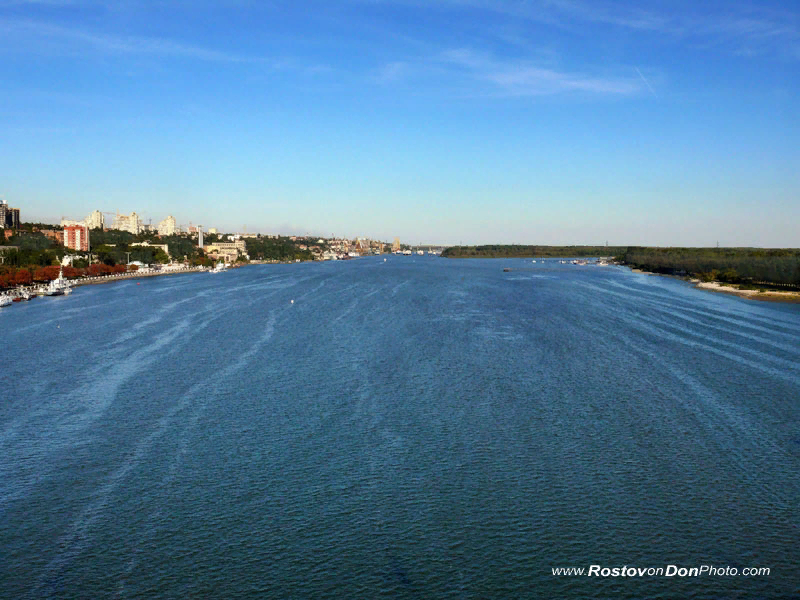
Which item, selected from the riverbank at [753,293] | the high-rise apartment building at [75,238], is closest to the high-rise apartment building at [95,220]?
the high-rise apartment building at [75,238]

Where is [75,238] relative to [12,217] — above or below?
below

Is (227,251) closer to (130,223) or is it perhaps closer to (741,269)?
(130,223)

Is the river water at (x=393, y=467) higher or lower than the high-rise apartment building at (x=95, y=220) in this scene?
lower

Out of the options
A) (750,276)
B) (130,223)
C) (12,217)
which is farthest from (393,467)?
(130,223)

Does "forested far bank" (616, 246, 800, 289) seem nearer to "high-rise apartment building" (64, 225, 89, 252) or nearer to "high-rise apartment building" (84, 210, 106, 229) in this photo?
"high-rise apartment building" (64, 225, 89, 252)

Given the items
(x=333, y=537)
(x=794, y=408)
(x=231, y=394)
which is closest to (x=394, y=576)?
(x=333, y=537)

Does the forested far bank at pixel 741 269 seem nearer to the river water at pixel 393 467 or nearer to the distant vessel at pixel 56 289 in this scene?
the river water at pixel 393 467

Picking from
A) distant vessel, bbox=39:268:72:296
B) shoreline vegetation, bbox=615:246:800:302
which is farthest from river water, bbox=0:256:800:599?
shoreline vegetation, bbox=615:246:800:302

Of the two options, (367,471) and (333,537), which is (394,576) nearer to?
(333,537)
